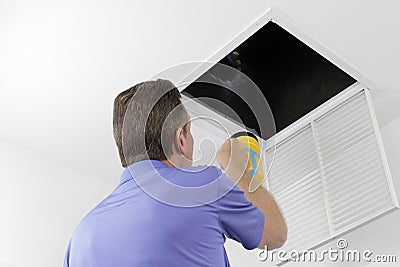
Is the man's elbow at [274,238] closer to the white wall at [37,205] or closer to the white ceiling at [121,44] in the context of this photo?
the white ceiling at [121,44]

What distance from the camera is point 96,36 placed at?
69.4 inches

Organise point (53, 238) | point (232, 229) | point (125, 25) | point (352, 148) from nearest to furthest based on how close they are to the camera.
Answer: point (232, 229) < point (125, 25) < point (352, 148) < point (53, 238)

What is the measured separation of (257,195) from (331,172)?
0.86 meters

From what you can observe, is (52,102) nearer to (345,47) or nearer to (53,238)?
(53,238)

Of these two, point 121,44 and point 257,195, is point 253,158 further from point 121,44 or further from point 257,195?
point 121,44

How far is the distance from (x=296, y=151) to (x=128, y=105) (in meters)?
1.06

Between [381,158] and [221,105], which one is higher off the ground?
[221,105]

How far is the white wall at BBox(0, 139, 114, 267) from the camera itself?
2.04 meters

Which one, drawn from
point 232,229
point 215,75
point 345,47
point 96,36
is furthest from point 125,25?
point 232,229

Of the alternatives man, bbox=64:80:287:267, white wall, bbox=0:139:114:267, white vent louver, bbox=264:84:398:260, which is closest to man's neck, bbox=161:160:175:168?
man, bbox=64:80:287:267
